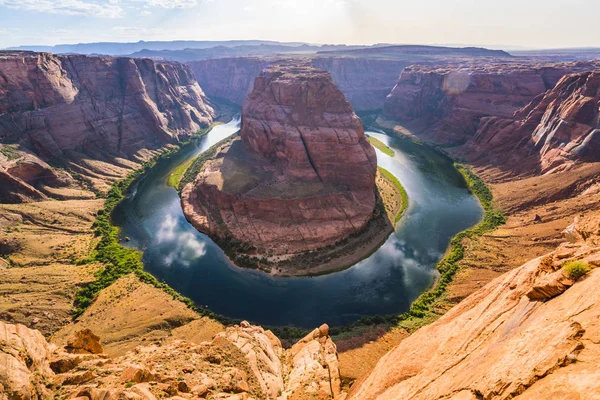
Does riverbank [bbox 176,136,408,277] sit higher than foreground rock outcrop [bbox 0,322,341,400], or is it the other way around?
riverbank [bbox 176,136,408,277]

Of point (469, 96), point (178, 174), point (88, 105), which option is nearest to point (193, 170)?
point (178, 174)

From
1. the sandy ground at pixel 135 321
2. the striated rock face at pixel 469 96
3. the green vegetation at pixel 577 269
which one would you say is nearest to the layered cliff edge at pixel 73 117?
the sandy ground at pixel 135 321

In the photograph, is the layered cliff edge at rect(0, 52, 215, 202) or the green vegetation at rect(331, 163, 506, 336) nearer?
the green vegetation at rect(331, 163, 506, 336)

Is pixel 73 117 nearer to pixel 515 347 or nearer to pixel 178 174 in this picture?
pixel 178 174

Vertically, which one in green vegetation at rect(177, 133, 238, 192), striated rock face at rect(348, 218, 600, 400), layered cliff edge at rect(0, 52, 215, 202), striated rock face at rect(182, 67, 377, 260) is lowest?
striated rock face at rect(348, 218, 600, 400)

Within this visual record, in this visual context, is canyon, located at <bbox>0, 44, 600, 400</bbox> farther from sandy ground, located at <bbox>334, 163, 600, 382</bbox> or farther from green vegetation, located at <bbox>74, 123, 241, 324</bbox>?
green vegetation, located at <bbox>74, 123, 241, 324</bbox>

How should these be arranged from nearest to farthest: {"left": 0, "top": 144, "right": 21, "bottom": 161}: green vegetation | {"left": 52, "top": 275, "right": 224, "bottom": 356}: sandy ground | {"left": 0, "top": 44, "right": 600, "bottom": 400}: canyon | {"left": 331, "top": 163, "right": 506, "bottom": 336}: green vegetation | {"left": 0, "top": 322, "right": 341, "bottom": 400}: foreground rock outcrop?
1. {"left": 0, "top": 44, "right": 600, "bottom": 400}: canyon
2. {"left": 0, "top": 322, "right": 341, "bottom": 400}: foreground rock outcrop
3. {"left": 52, "top": 275, "right": 224, "bottom": 356}: sandy ground
4. {"left": 331, "top": 163, "right": 506, "bottom": 336}: green vegetation
5. {"left": 0, "top": 144, "right": 21, "bottom": 161}: green vegetation

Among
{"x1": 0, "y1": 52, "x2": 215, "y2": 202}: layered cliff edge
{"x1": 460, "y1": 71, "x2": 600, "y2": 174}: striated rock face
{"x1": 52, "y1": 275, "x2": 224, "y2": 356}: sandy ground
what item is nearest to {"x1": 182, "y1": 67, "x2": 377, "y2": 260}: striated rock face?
{"x1": 52, "y1": 275, "x2": 224, "y2": 356}: sandy ground
